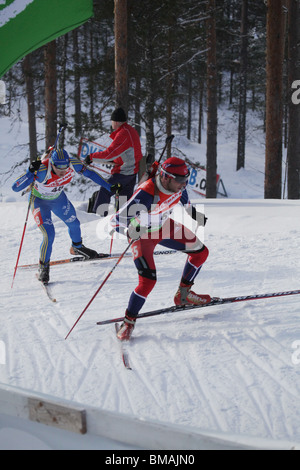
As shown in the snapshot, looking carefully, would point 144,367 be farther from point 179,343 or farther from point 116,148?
point 116,148

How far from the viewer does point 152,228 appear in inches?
179

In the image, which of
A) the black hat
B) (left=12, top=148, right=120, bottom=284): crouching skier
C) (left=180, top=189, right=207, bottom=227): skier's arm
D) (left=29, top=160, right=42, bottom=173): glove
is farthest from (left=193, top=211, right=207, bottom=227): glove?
the black hat

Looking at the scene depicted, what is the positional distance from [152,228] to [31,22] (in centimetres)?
221

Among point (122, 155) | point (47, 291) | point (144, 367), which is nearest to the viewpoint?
point (144, 367)

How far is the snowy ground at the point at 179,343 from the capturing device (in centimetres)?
326

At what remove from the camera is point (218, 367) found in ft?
12.3

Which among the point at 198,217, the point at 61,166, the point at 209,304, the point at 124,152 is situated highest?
the point at 124,152

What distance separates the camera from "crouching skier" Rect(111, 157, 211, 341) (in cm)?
429

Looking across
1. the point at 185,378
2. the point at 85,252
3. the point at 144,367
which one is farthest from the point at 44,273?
the point at 185,378

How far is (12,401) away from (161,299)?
287cm

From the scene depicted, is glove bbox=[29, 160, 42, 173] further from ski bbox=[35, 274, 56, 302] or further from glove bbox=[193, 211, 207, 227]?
glove bbox=[193, 211, 207, 227]

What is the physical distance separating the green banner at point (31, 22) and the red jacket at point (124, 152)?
288 centimetres

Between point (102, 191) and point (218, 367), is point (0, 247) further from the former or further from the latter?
point (218, 367)

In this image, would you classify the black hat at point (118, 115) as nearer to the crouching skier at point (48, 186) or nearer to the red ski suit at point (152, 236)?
the crouching skier at point (48, 186)
